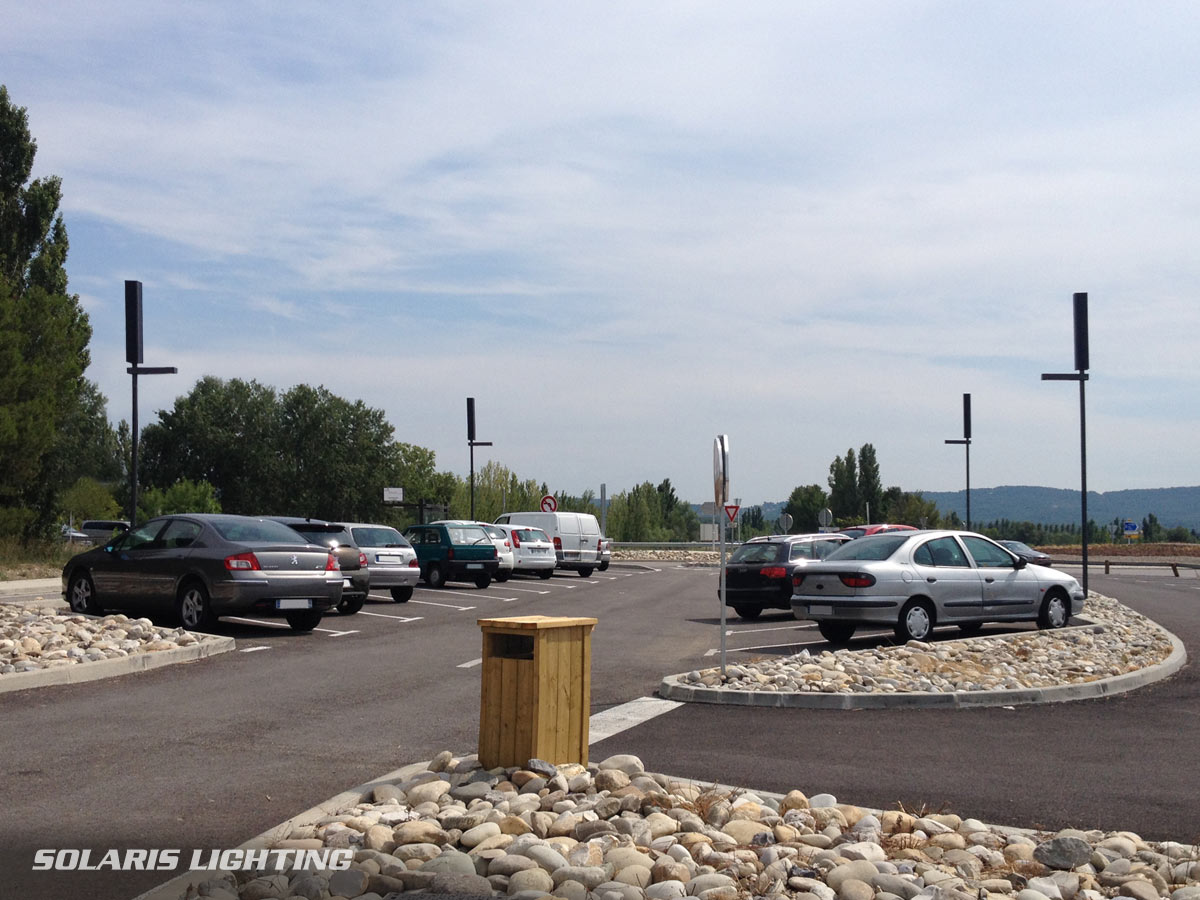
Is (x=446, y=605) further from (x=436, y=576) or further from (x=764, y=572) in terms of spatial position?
(x=764, y=572)

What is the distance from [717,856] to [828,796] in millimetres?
1351

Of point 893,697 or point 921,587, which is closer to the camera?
point 893,697

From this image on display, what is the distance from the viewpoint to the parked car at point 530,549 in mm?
33719

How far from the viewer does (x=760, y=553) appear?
2194cm

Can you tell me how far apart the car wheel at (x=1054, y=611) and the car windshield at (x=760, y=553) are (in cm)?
512

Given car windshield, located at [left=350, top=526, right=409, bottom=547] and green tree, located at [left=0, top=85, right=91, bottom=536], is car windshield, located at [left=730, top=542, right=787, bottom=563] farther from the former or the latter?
green tree, located at [left=0, top=85, right=91, bottom=536]

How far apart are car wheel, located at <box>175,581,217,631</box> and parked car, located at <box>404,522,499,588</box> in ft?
39.7

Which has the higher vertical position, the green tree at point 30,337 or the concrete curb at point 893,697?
the green tree at point 30,337

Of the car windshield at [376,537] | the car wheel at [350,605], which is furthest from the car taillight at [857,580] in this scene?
the car windshield at [376,537]

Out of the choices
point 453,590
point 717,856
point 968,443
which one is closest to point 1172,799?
point 717,856

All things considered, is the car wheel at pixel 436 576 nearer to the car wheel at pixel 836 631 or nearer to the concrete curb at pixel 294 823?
the car wheel at pixel 836 631

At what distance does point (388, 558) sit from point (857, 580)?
11.1 metres

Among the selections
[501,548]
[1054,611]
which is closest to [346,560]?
[1054,611]

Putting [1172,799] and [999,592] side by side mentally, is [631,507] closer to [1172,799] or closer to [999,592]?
[999,592]
